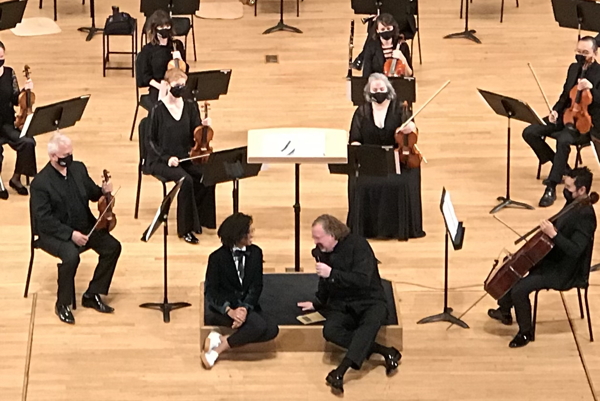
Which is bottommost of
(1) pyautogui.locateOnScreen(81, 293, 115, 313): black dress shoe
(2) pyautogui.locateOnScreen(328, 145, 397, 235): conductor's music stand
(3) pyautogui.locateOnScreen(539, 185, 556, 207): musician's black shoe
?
(1) pyautogui.locateOnScreen(81, 293, 115, 313): black dress shoe

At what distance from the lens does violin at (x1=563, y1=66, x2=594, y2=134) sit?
10117 mm

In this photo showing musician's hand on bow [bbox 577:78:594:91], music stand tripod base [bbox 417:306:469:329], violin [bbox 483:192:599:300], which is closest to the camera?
violin [bbox 483:192:599:300]

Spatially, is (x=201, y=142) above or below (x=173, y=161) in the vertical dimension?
above

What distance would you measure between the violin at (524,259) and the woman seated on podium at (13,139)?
13.0ft

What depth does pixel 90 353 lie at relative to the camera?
8336mm

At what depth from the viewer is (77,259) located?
8.59m

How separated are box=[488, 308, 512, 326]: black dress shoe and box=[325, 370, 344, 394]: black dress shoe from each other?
1298 millimetres

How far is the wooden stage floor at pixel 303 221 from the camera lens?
8.09 meters

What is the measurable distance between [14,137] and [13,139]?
2 cm

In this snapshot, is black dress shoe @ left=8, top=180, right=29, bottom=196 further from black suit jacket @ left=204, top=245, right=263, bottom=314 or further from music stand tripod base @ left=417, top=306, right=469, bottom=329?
music stand tripod base @ left=417, top=306, right=469, bottom=329


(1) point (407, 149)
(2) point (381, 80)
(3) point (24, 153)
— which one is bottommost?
(3) point (24, 153)

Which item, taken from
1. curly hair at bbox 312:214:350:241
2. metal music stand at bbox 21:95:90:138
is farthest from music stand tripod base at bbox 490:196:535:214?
Result: metal music stand at bbox 21:95:90:138

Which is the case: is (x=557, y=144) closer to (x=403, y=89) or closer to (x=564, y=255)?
(x=403, y=89)

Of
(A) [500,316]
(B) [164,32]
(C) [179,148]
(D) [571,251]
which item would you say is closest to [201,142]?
(C) [179,148]
